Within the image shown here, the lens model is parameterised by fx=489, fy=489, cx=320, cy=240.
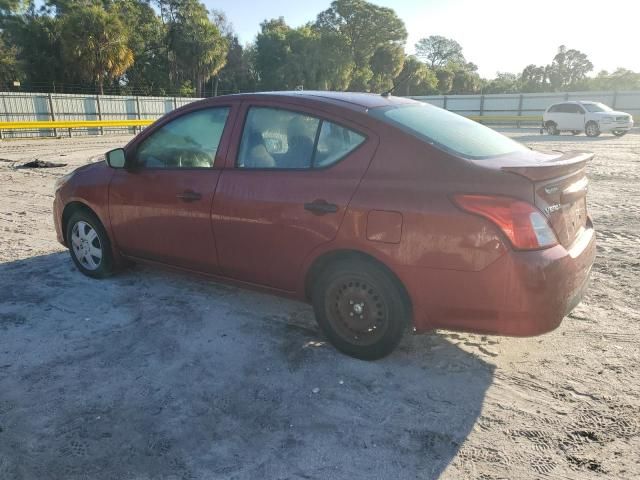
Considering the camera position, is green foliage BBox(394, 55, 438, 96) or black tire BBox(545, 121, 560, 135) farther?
green foliage BBox(394, 55, 438, 96)

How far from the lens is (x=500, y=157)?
3182mm

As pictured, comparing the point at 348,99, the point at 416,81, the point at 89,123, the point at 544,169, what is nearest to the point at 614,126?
the point at 348,99

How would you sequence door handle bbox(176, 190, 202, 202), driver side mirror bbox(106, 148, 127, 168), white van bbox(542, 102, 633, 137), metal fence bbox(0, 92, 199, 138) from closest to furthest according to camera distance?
door handle bbox(176, 190, 202, 202) < driver side mirror bbox(106, 148, 127, 168) < white van bbox(542, 102, 633, 137) < metal fence bbox(0, 92, 199, 138)

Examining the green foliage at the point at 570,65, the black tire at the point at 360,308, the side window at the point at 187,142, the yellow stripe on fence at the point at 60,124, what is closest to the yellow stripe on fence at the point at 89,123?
the yellow stripe on fence at the point at 60,124

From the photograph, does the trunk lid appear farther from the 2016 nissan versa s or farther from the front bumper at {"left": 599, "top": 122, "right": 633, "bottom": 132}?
the front bumper at {"left": 599, "top": 122, "right": 633, "bottom": 132}

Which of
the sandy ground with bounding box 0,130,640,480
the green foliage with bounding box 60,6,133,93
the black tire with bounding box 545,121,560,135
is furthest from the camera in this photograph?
the green foliage with bounding box 60,6,133,93

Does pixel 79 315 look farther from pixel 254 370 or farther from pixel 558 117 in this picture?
pixel 558 117

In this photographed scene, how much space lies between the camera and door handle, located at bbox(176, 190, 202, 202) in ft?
12.4

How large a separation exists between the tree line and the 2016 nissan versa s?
71.7 feet

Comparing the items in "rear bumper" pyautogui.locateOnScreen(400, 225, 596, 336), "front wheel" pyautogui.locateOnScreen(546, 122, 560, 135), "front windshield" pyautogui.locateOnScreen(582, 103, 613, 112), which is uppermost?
"front windshield" pyautogui.locateOnScreen(582, 103, 613, 112)

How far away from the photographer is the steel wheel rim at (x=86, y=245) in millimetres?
4664

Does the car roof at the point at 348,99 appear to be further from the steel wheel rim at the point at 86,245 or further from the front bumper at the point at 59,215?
the front bumper at the point at 59,215

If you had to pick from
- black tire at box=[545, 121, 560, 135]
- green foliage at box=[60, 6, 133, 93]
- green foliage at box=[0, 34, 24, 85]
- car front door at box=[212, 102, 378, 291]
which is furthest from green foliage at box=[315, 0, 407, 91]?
car front door at box=[212, 102, 378, 291]

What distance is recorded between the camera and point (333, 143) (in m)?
3.26
